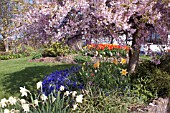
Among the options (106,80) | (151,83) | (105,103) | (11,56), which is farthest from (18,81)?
(11,56)

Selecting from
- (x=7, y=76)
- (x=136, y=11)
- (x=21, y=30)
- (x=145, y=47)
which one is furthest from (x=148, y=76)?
(x=7, y=76)

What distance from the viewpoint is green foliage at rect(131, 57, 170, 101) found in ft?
11.6

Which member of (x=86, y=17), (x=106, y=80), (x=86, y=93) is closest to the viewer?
(x=86, y=17)

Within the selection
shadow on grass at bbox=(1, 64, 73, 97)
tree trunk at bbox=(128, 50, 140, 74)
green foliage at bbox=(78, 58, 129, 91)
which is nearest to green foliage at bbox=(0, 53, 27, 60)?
shadow on grass at bbox=(1, 64, 73, 97)

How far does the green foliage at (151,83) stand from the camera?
3521mm

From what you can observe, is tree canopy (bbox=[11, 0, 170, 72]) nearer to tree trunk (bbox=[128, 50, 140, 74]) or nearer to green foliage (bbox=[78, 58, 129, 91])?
green foliage (bbox=[78, 58, 129, 91])

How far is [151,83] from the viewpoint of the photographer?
3631 mm

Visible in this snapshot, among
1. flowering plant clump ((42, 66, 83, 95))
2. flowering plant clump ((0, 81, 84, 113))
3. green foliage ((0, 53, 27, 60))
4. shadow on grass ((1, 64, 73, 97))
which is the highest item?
flowering plant clump ((0, 81, 84, 113))

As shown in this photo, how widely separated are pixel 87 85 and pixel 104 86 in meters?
0.29

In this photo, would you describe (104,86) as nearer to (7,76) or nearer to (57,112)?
(57,112)

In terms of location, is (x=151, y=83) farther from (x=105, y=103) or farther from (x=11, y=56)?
(x=11, y=56)

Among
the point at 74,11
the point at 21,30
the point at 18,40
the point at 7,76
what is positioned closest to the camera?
the point at 74,11

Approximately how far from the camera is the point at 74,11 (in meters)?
2.78

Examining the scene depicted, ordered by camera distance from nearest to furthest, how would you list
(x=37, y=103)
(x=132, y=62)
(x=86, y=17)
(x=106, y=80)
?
1. (x=37, y=103)
2. (x=86, y=17)
3. (x=106, y=80)
4. (x=132, y=62)
